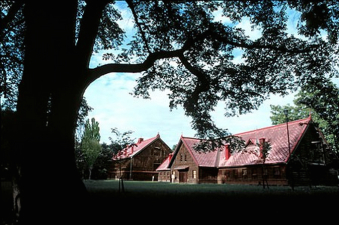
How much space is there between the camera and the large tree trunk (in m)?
5.14

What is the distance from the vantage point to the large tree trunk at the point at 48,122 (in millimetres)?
5137

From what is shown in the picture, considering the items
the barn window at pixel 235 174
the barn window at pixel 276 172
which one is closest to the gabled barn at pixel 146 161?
the barn window at pixel 235 174

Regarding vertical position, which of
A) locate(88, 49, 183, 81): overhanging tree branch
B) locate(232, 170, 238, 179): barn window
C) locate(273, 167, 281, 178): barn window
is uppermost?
locate(88, 49, 183, 81): overhanging tree branch

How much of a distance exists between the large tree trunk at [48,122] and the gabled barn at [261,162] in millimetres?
18886

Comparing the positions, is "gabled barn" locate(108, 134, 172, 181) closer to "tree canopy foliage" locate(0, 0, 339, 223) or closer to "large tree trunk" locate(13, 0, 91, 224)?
"tree canopy foliage" locate(0, 0, 339, 223)

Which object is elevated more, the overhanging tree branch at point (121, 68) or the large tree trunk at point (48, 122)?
the overhanging tree branch at point (121, 68)

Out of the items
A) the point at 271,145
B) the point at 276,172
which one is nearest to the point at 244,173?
the point at 276,172

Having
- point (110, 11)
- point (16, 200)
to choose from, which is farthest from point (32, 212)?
point (110, 11)

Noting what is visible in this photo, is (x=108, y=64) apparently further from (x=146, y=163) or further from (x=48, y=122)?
(x=146, y=163)

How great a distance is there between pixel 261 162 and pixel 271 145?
4291mm

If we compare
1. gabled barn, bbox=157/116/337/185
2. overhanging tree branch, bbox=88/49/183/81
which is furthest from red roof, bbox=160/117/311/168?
overhanging tree branch, bbox=88/49/183/81

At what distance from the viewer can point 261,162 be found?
29891mm

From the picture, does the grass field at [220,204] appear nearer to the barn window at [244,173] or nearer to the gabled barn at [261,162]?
the gabled barn at [261,162]

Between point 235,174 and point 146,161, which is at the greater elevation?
point 146,161
